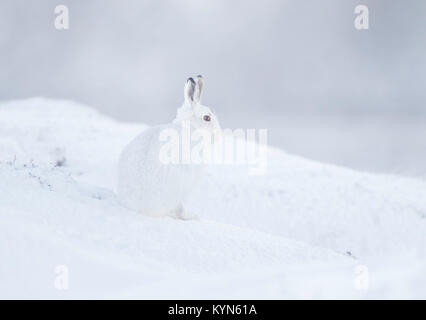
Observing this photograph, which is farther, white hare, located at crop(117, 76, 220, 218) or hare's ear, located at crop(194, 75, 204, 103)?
hare's ear, located at crop(194, 75, 204, 103)

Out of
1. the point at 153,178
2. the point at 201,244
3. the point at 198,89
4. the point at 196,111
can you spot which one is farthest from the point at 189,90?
the point at 201,244

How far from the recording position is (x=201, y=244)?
6008 millimetres

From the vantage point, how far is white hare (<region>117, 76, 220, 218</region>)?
6.68 meters

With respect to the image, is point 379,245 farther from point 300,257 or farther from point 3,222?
point 3,222

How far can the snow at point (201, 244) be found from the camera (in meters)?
3.39

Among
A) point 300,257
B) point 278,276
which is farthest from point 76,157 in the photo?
point 278,276

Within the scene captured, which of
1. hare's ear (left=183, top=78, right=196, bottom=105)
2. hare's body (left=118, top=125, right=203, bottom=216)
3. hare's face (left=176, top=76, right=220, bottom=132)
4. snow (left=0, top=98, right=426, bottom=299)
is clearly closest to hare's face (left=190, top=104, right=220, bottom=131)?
hare's face (left=176, top=76, right=220, bottom=132)

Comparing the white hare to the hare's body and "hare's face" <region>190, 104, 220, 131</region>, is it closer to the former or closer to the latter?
the hare's body

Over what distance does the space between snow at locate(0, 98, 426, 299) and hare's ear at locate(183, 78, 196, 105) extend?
5.51ft

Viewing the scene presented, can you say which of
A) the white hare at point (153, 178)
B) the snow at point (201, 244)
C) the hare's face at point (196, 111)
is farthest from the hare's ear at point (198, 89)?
the snow at point (201, 244)

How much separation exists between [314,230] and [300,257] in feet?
24.3

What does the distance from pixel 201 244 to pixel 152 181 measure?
1.14m
